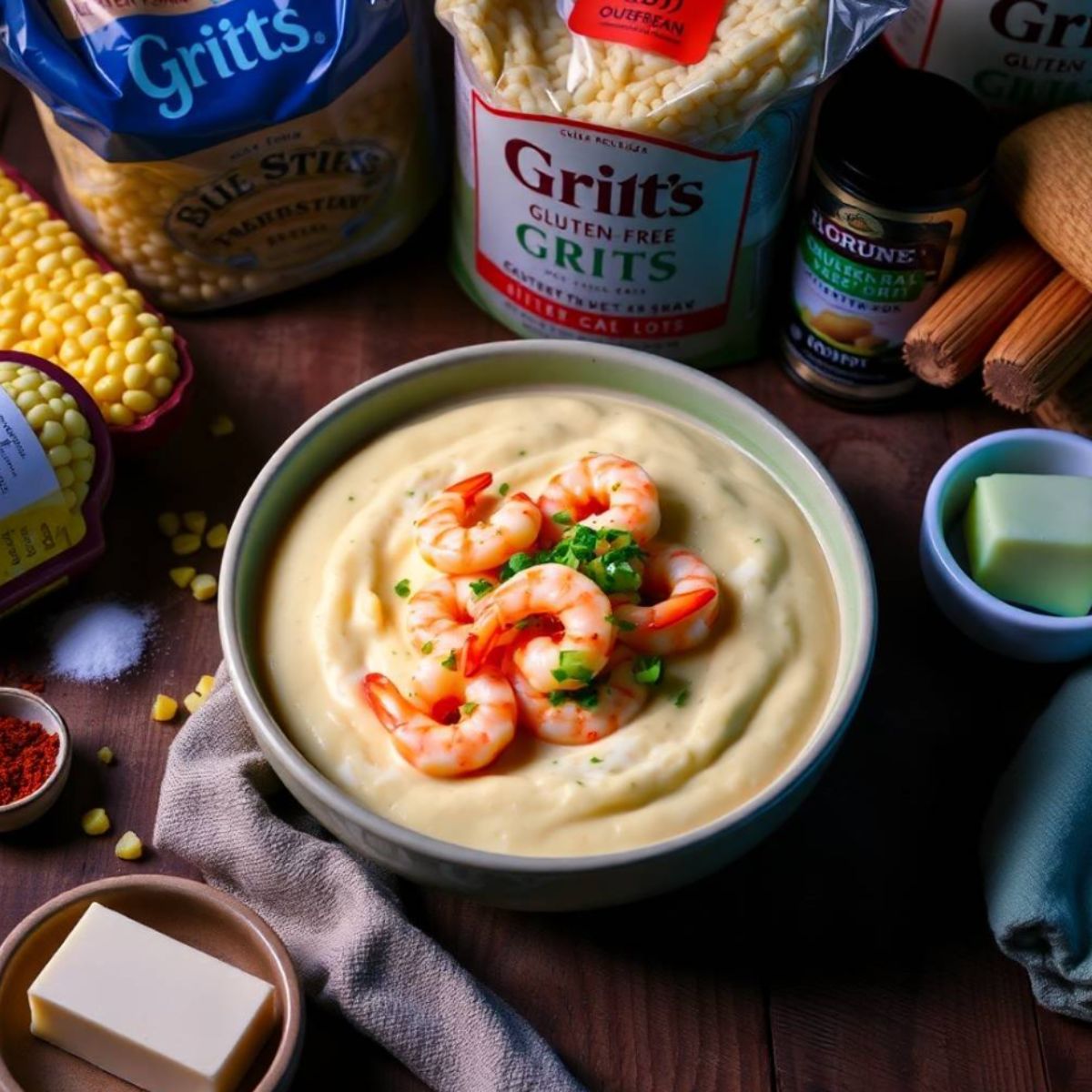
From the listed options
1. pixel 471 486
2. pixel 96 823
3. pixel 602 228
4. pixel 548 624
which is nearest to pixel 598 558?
pixel 548 624

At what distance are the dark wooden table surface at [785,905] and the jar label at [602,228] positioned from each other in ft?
1.12

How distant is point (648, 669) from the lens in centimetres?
162

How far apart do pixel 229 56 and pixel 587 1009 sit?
1.31 meters

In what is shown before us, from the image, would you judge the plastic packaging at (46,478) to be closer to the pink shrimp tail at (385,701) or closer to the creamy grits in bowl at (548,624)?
the creamy grits in bowl at (548,624)

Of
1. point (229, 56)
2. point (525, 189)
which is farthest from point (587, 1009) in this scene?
point (229, 56)

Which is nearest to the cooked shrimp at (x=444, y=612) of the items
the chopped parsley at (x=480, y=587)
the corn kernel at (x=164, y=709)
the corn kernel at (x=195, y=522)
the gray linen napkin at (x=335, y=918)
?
the chopped parsley at (x=480, y=587)

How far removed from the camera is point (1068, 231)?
192 cm

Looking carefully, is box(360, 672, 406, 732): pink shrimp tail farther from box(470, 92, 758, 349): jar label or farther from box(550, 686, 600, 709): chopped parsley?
box(470, 92, 758, 349): jar label

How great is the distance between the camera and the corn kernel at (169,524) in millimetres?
2025

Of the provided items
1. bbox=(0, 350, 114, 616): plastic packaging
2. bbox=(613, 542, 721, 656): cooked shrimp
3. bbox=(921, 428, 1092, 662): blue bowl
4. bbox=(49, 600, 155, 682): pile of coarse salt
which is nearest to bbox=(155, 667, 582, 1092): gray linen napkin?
bbox=(49, 600, 155, 682): pile of coarse salt

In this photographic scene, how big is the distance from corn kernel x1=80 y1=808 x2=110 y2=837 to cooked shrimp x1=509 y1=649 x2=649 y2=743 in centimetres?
53

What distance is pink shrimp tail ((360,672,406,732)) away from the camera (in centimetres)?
158

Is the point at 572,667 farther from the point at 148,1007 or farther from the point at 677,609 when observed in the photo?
the point at 148,1007

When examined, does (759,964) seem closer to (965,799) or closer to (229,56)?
(965,799)
